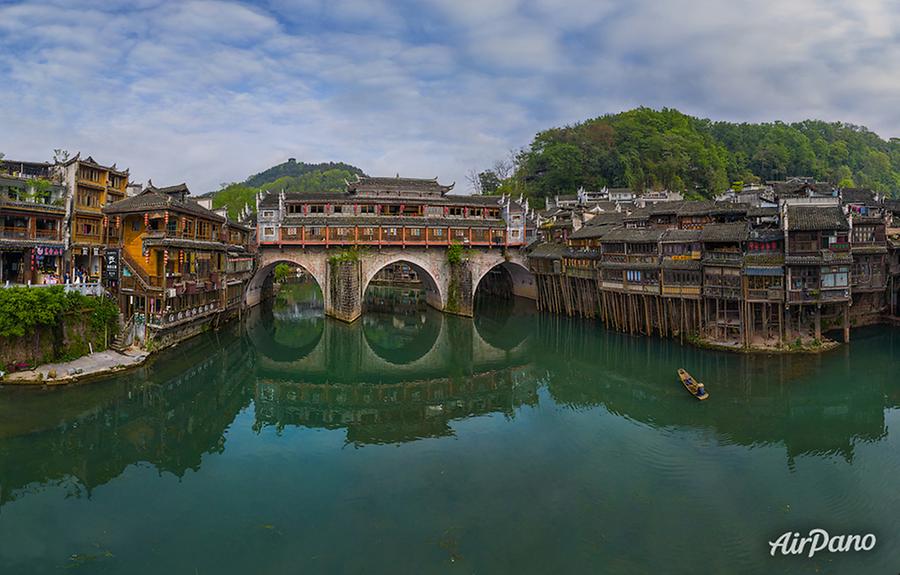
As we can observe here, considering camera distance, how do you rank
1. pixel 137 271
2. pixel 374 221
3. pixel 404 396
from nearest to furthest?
pixel 404 396
pixel 137 271
pixel 374 221

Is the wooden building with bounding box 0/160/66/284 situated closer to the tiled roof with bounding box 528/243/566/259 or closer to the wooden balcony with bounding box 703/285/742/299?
the tiled roof with bounding box 528/243/566/259

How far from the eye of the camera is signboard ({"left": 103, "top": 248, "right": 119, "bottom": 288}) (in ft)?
93.1

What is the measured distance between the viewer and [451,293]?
46.1m

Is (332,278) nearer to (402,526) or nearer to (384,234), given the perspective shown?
(384,234)

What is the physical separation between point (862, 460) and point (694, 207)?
2174cm

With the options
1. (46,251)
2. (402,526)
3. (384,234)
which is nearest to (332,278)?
(384,234)

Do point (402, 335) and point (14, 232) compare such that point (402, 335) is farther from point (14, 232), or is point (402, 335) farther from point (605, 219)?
point (14, 232)

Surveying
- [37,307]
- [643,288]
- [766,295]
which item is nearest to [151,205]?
[37,307]

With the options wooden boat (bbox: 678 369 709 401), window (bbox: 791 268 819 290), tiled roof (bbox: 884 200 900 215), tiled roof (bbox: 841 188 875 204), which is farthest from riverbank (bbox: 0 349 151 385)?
tiled roof (bbox: 884 200 900 215)

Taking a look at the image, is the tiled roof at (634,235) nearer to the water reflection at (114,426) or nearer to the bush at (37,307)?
the water reflection at (114,426)

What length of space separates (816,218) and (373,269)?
31.7 metres

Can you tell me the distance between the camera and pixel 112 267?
28422 millimetres

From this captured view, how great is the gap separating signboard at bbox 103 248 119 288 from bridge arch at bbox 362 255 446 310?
61.6 feet

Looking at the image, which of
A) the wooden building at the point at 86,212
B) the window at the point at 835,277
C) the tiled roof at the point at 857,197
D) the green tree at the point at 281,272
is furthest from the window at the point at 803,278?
the green tree at the point at 281,272
